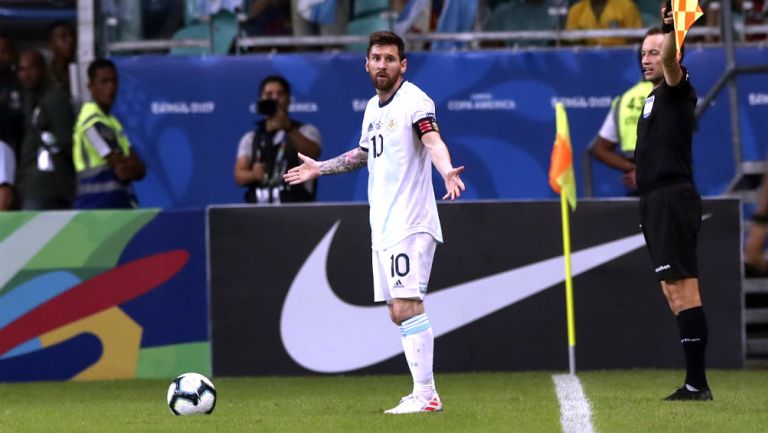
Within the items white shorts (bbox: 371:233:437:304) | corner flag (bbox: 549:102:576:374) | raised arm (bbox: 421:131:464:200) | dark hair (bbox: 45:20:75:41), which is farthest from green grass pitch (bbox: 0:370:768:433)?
→ dark hair (bbox: 45:20:75:41)

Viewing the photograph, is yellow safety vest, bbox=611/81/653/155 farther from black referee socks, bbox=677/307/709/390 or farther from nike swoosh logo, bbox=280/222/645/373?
black referee socks, bbox=677/307/709/390

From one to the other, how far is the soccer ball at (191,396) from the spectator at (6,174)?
5.65 m

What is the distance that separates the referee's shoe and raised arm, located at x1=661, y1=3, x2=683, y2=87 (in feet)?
6.01

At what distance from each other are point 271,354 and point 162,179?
3.69m

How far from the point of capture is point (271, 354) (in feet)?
41.6

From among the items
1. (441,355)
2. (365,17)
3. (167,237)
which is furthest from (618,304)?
(365,17)

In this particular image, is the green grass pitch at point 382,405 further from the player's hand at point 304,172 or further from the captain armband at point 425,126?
the captain armband at point 425,126

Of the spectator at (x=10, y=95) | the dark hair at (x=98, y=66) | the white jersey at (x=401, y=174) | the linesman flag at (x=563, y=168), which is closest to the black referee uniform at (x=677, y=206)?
the white jersey at (x=401, y=174)

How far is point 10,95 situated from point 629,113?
6057 mm

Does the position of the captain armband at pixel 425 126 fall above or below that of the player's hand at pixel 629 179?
above

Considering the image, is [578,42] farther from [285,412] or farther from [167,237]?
[285,412]

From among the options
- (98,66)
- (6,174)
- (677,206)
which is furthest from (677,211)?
(6,174)

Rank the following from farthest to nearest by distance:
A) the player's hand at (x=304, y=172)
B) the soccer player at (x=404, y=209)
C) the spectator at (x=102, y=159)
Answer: the spectator at (x=102, y=159) < the player's hand at (x=304, y=172) < the soccer player at (x=404, y=209)

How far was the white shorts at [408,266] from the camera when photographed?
9086mm
